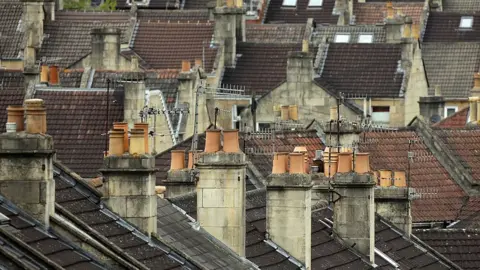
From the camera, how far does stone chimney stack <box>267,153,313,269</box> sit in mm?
48531

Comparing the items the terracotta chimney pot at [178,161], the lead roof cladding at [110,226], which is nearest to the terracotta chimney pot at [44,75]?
the terracotta chimney pot at [178,161]

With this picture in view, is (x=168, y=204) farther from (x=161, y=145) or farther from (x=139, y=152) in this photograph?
(x=161, y=145)

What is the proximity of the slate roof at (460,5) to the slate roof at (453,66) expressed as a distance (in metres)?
20.7

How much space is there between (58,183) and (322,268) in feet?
32.6

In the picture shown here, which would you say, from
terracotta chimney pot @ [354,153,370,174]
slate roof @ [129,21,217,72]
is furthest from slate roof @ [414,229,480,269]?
slate roof @ [129,21,217,72]

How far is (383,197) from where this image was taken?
62719mm

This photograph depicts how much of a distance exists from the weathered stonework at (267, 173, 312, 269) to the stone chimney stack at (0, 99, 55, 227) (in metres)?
10.2

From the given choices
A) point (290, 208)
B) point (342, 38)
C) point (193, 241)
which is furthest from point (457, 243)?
point (342, 38)

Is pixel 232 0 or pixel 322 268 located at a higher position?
pixel 232 0

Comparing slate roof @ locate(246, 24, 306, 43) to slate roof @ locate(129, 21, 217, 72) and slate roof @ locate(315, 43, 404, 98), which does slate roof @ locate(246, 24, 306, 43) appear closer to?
slate roof @ locate(129, 21, 217, 72)

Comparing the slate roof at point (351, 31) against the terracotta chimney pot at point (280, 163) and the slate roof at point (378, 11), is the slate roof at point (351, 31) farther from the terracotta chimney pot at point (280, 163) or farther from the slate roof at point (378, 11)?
the terracotta chimney pot at point (280, 163)

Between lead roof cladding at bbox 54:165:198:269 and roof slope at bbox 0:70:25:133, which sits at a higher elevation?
roof slope at bbox 0:70:25:133

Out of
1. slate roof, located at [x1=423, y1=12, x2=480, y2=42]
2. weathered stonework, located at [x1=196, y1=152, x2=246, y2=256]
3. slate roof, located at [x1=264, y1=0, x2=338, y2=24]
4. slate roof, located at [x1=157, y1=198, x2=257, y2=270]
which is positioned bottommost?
slate roof, located at [x1=157, y1=198, x2=257, y2=270]

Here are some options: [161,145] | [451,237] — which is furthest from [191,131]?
[451,237]
